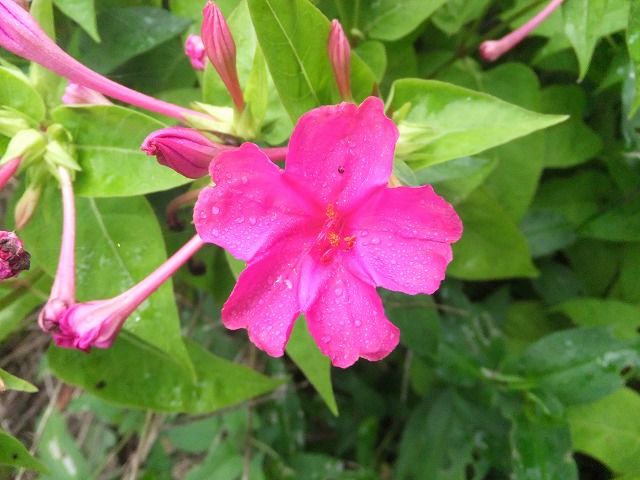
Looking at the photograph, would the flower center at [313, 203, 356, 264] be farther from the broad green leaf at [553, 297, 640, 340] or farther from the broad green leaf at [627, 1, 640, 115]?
the broad green leaf at [553, 297, 640, 340]

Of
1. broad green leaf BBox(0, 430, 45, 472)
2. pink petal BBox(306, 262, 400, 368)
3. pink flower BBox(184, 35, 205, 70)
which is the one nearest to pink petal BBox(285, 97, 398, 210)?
pink petal BBox(306, 262, 400, 368)

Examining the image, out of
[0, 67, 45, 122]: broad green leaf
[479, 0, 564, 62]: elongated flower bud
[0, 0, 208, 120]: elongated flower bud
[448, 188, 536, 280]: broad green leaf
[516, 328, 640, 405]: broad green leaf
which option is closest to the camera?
[0, 0, 208, 120]: elongated flower bud

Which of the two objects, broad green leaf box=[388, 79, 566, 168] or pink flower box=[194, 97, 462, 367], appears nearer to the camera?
pink flower box=[194, 97, 462, 367]

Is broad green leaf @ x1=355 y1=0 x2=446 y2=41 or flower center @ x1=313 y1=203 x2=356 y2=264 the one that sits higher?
broad green leaf @ x1=355 y1=0 x2=446 y2=41

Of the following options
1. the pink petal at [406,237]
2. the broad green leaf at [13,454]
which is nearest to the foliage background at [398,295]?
the broad green leaf at [13,454]

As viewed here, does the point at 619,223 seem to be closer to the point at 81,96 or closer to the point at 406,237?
the point at 406,237

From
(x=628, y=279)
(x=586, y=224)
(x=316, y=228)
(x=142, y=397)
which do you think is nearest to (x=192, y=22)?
(x=316, y=228)

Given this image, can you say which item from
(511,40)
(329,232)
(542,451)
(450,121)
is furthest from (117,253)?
(542,451)

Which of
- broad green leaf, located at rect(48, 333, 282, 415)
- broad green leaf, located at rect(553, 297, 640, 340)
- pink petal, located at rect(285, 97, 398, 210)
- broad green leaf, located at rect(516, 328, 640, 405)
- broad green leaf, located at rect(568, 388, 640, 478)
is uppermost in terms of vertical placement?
pink petal, located at rect(285, 97, 398, 210)
